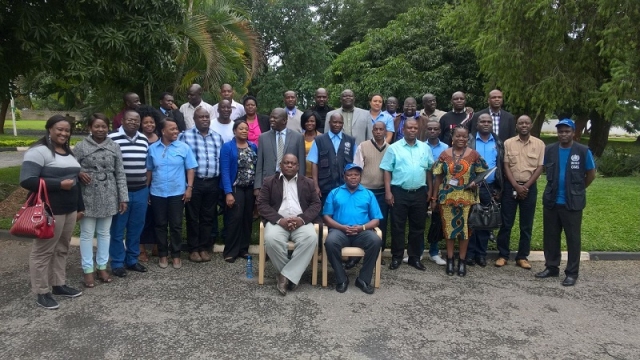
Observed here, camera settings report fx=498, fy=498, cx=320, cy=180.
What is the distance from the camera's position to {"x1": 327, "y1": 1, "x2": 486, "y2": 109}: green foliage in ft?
59.6

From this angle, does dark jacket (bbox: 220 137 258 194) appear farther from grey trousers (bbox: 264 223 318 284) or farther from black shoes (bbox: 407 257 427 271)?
black shoes (bbox: 407 257 427 271)

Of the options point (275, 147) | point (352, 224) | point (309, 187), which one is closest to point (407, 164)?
point (352, 224)

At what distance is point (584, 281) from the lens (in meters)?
6.16

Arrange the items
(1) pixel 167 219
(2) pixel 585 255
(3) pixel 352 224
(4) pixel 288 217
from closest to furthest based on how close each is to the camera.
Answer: (4) pixel 288 217
(3) pixel 352 224
(1) pixel 167 219
(2) pixel 585 255

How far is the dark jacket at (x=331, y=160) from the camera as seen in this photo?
21.0 ft

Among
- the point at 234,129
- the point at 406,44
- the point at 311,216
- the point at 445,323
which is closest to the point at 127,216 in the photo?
the point at 234,129

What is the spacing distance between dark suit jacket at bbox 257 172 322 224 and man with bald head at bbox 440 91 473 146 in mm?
2503

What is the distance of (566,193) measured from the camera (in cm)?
604

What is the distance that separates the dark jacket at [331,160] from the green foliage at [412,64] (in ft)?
39.0

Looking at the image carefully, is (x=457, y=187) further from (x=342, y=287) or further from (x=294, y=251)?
(x=294, y=251)

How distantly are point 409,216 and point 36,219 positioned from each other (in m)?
4.20

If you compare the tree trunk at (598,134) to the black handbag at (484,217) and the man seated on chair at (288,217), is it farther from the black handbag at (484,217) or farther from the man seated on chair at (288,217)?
the man seated on chair at (288,217)

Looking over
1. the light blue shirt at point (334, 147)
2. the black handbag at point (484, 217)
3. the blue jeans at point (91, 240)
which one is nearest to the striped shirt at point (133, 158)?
the blue jeans at point (91, 240)

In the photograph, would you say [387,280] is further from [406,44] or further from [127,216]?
[406,44]
